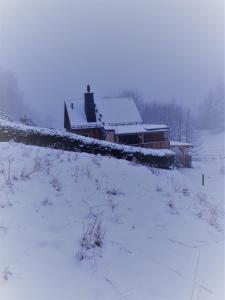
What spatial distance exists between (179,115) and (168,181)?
61.4 m

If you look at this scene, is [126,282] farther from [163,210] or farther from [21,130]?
[21,130]

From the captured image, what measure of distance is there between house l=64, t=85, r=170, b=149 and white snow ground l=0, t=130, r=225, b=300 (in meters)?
25.5

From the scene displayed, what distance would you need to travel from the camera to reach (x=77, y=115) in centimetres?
3725

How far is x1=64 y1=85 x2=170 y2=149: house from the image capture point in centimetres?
3516

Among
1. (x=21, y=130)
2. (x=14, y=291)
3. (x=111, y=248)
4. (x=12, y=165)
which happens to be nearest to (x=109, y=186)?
(x=12, y=165)

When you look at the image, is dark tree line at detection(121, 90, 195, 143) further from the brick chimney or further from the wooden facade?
the wooden facade

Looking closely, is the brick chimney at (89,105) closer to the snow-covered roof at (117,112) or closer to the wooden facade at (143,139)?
the snow-covered roof at (117,112)

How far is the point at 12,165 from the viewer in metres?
8.37

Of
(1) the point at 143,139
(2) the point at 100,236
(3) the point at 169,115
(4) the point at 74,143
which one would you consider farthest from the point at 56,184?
(3) the point at 169,115

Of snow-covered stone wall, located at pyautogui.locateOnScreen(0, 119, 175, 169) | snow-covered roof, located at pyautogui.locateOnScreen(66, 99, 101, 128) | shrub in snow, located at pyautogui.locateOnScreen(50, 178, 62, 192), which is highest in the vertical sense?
snow-covered roof, located at pyautogui.locateOnScreen(66, 99, 101, 128)

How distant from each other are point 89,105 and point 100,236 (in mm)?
31660

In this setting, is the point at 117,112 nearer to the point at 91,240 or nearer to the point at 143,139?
the point at 143,139

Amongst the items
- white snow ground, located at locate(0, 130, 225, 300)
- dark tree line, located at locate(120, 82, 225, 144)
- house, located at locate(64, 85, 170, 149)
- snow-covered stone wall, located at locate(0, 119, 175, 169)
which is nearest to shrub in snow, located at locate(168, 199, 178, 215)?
white snow ground, located at locate(0, 130, 225, 300)

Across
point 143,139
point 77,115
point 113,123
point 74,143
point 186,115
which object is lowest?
point 74,143
